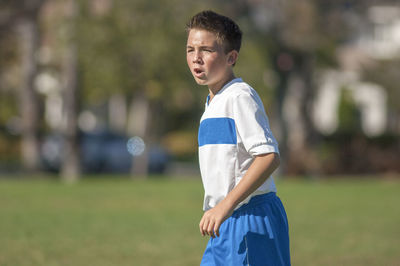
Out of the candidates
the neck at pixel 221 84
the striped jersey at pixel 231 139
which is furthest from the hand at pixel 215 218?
the neck at pixel 221 84

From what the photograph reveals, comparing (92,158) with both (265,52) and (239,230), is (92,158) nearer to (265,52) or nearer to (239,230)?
(265,52)

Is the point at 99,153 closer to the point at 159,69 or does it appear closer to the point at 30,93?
the point at 30,93

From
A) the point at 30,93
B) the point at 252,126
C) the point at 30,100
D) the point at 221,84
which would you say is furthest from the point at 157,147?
the point at 252,126

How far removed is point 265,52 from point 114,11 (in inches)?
251

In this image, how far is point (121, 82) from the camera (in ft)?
75.3

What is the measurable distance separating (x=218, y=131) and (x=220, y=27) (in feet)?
1.78

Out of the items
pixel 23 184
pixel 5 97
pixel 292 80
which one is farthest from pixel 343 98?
pixel 23 184

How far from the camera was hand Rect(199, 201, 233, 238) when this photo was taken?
331 cm

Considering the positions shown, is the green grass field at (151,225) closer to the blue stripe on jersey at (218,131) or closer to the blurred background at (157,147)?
Result: the blurred background at (157,147)

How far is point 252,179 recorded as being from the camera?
336cm

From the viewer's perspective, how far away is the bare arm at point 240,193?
10.9 feet

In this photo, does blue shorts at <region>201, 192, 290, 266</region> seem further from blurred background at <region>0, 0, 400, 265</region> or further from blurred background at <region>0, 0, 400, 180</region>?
blurred background at <region>0, 0, 400, 180</region>

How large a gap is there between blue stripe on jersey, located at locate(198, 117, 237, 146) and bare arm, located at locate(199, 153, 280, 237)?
0.68 ft

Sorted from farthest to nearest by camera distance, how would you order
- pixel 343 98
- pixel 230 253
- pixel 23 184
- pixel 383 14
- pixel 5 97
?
pixel 383 14, pixel 343 98, pixel 5 97, pixel 23 184, pixel 230 253
